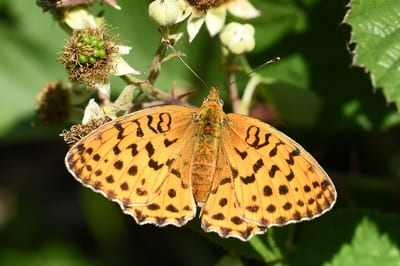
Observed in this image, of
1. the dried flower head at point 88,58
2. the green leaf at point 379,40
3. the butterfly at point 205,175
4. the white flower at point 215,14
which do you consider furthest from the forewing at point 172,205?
the green leaf at point 379,40

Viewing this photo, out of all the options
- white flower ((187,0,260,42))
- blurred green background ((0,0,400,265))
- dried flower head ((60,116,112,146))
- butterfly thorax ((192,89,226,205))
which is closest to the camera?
butterfly thorax ((192,89,226,205))

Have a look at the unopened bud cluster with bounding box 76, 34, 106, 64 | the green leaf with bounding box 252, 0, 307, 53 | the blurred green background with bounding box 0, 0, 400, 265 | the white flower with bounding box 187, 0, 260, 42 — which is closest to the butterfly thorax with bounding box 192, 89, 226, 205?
the blurred green background with bounding box 0, 0, 400, 265

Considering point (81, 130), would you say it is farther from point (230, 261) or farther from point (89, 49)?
point (230, 261)

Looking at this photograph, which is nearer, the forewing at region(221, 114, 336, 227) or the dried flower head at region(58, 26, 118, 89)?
the forewing at region(221, 114, 336, 227)

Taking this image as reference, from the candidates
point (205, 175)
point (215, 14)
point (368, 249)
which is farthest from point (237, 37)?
point (368, 249)

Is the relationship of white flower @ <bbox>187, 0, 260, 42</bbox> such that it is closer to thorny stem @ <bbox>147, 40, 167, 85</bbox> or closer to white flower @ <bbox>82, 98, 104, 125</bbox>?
thorny stem @ <bbox>147, 40, 167, 85</bbox>

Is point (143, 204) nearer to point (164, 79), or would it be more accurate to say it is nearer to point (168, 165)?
point (168, 165)

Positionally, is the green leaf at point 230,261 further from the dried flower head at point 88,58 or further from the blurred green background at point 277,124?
the dried flower head at point 88,58
